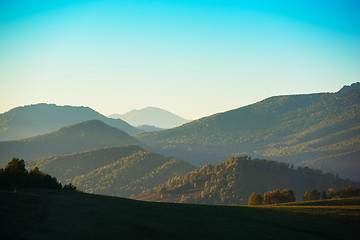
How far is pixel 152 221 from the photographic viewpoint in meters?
53.4

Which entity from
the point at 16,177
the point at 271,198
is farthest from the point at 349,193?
the point at 16,177

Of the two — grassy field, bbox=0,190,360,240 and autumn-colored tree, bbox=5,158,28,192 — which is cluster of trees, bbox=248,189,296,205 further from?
autumn-colored tree, bbox=5,158,28,192

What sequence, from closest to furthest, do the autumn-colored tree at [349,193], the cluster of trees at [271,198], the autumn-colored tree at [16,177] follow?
the autumn-colored tree at [16,177], the cluster of trees at [271,198], the autumn-colored tree at [349,193]

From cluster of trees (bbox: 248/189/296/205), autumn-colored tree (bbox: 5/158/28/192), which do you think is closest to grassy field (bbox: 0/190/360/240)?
autumn-colored tree (bbox: 5/158/28/192)

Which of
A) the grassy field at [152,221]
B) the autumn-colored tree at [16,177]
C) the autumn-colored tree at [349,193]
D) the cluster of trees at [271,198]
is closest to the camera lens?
the grassy field at [152,221]

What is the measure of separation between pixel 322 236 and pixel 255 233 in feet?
33.5

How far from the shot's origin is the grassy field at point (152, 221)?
44.5 meters

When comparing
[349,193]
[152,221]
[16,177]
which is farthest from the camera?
[349,193]

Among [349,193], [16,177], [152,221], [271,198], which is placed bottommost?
[349,193]

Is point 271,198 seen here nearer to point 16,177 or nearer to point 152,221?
point 152,221

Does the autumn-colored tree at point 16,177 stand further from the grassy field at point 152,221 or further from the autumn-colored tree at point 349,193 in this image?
the autumn-colored tree at point 349,193

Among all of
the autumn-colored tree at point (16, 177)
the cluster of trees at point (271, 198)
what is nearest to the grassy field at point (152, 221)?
the autumn-colored tree at point (16, 177)

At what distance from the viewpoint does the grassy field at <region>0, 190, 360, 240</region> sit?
146 feet

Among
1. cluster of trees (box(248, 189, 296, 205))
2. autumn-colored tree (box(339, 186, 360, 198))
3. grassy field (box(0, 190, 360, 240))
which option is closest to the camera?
grassy field (box(0, 190, 360, 240))
